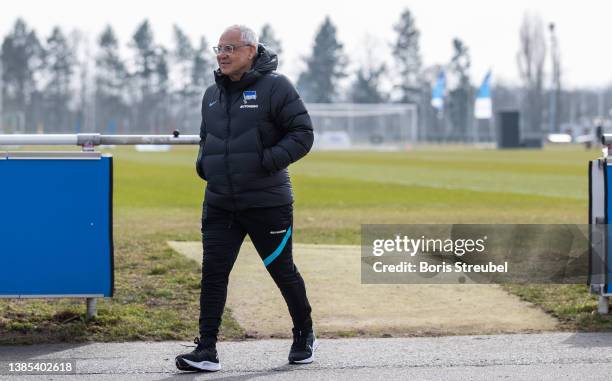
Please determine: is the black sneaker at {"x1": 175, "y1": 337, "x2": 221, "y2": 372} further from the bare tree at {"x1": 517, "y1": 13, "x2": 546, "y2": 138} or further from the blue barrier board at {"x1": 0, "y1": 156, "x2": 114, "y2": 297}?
the bare tree at {"x1": 517, "y1": 13, "x2": 546, "y2": 138}

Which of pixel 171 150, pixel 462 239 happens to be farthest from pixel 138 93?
pixel 462 239

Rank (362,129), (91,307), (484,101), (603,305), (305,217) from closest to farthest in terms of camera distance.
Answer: (91,307) → (603,305) → (305,217) → (484,101) → (362,129)

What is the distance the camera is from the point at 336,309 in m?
8.05

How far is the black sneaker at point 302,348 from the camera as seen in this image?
636 centimetres

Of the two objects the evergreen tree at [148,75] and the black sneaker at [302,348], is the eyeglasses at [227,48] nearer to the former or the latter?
the black sneaker at [302,348]

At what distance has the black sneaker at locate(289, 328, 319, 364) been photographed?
20.9 ft

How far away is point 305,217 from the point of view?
690 inches

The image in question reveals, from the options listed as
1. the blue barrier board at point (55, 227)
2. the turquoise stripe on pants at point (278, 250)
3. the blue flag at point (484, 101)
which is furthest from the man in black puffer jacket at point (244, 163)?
the blue flag at point (484, 101)

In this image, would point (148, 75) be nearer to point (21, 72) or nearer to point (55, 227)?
point (21, 72)

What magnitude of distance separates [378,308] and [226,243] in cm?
203

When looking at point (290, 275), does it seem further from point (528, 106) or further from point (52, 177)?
point (528, 106)

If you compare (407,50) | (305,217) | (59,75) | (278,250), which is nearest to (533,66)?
(407,50)

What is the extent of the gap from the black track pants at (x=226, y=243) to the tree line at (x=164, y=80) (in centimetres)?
9352

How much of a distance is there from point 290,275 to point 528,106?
112 meters
